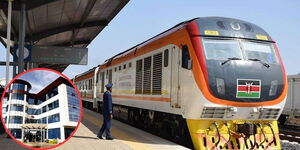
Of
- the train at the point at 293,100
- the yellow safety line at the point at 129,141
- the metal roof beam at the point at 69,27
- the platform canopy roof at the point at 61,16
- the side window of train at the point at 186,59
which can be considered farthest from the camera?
the train at the point at 293,100

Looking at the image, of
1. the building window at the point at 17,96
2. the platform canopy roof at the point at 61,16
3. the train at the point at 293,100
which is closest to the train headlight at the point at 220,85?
the building window at the point at 17,96

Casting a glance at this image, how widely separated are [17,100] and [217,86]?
6136mm

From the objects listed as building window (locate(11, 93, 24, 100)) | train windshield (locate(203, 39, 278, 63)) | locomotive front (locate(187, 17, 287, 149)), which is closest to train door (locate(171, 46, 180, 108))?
locomotive front (locate(187, 17, 287, 149))

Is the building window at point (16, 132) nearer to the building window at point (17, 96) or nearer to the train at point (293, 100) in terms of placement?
the building window at point (17, 96)

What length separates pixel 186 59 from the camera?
8.72 meters

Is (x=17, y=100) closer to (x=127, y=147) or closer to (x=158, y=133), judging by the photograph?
(x=127, y=147)

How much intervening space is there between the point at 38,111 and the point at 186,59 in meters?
6.43

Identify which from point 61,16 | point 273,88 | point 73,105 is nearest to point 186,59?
point 273,88

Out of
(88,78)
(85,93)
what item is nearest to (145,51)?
(88,78)

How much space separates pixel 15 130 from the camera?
8.30 feet

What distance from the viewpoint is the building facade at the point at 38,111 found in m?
2.50

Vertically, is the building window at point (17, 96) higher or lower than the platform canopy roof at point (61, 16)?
lower

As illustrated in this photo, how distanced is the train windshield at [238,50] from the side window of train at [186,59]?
431 mm

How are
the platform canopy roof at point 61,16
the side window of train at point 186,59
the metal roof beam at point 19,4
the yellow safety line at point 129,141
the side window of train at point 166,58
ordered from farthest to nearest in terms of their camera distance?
the platform canopy roof at point 61,16 → the metal roof beam at point 19,4 → the side window of train at point 166,58 → the yellow safety line at point 129,141 → the side window of train at point 186,59
